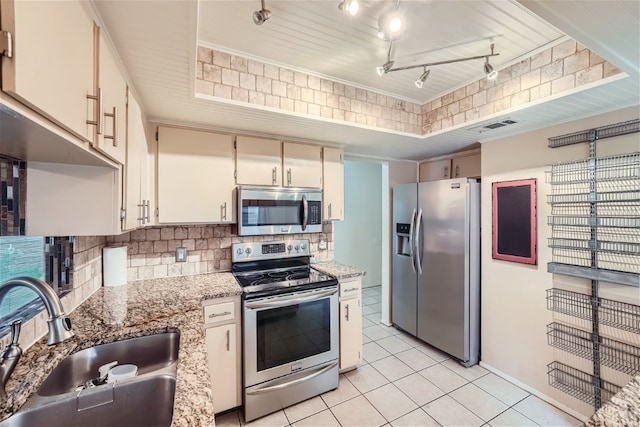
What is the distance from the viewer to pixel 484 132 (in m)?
2.38

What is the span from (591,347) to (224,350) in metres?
2.60

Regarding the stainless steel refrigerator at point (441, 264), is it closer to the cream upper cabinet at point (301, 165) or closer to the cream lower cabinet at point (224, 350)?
the cream upper cabinet at point (301, 165)

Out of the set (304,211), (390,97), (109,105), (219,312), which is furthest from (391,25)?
(219,312)

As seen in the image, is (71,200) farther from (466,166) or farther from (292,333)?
(466,166)

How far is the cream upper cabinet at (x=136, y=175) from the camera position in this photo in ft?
4.59

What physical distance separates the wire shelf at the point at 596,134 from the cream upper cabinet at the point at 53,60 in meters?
2.85

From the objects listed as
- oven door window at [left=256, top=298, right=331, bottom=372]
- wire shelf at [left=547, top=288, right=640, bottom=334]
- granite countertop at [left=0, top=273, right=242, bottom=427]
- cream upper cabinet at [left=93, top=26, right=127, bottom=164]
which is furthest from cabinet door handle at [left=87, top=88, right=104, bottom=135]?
wire shelf at [left=547, top=288, right=640, bottom=334]

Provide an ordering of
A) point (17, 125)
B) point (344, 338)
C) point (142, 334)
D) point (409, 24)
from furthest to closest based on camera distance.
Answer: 1. point (344, 338)
2. point (409, 24)
3. point (142, 334)
4. point (17, 125)

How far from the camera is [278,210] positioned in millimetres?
2414

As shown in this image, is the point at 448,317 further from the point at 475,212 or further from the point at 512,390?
the point at 475,212

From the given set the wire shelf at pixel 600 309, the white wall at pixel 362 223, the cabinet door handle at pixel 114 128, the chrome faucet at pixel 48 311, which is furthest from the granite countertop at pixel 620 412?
the white wall at pixel 362 223

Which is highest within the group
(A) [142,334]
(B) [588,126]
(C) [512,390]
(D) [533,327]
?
(B) [588,126]

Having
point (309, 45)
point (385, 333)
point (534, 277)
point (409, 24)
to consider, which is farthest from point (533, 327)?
point (309, 45)

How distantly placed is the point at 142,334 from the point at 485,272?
2.75 m
